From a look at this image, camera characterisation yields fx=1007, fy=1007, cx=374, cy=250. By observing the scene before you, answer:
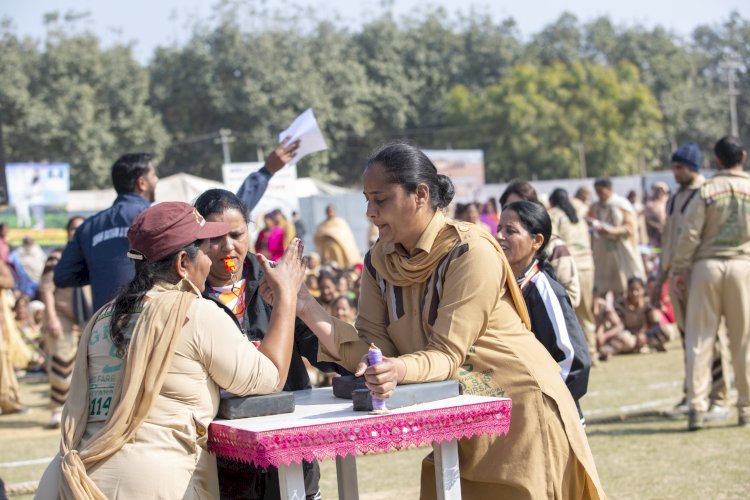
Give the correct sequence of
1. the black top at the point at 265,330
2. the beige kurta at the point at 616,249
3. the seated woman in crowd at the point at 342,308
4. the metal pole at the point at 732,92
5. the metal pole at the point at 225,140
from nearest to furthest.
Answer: the black top at the point at 265,330 < the seated woman in crowd at the point at 342,308 < the beige kurta at the point at 616,249 < the metal pole at the point at 225,140 < the metal pole at the point at 732,92

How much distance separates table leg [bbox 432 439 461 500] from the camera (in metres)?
3.39

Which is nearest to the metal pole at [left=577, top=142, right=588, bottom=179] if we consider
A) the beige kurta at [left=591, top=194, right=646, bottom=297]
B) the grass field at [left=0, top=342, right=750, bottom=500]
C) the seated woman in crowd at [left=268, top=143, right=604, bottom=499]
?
the beige kurta at [left=591, top=194, right=646, bottom=297]

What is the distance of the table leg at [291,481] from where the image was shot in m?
3.19

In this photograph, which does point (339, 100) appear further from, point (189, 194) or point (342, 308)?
point (342, 308)

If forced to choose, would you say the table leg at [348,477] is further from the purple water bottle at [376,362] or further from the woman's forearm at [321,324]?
the purple water bottle at [376,362]

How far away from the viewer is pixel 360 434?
316 cm

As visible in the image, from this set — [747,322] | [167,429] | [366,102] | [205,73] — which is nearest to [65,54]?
[205,73]

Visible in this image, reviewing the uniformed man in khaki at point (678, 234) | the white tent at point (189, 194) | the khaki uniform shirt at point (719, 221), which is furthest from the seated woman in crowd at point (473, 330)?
the uniformed man in khaki at point (678, 234)

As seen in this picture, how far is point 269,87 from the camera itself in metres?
54.0

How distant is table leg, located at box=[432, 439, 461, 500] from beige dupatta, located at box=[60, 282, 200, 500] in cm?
97

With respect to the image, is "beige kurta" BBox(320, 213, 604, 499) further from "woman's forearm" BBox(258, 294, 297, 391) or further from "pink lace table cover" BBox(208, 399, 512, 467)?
"woman's forearm" BBox(258, 294, 297, 391)

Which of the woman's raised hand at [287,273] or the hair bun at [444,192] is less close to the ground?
the hair bun at [444,192]

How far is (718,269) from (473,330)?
185 inches

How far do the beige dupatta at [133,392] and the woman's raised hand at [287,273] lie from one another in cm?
40
